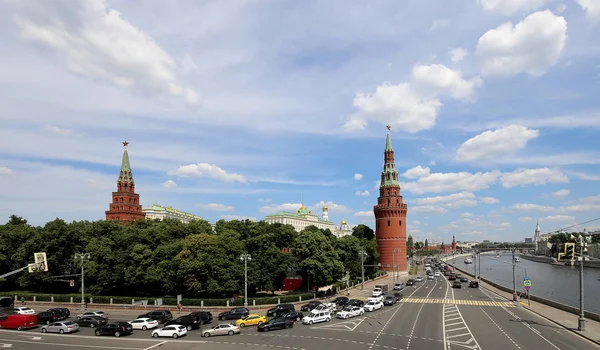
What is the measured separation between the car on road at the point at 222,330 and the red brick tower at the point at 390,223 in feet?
305

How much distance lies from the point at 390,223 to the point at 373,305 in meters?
77.9

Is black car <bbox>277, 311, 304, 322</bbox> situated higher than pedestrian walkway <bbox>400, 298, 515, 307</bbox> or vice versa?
black car <bbox>277, 311, 304, 322</bbox>

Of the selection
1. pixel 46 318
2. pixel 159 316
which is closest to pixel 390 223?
pixel 159 316

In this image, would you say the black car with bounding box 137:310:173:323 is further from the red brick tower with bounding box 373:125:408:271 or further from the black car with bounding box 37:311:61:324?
the red brick tower with bounding box 373:125:408:271

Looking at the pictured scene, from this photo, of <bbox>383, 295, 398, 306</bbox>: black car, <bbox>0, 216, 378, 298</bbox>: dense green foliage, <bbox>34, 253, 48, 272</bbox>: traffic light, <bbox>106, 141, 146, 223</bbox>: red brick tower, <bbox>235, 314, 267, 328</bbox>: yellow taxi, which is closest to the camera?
<bbox>34, 253, 48, 272</bbox>: traffic light

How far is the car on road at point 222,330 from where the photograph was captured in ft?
130

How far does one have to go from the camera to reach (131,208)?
139m

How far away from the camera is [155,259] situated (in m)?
62.6

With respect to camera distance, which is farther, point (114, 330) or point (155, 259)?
point (155, 259)

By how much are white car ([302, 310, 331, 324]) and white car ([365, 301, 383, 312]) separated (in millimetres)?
9055

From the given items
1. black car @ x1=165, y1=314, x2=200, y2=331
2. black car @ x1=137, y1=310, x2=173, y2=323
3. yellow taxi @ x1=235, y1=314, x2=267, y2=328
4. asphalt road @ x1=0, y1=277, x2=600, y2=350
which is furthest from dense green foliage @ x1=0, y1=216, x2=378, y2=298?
asphalt road @ x1=0, y1=277, x2=600, y2=350

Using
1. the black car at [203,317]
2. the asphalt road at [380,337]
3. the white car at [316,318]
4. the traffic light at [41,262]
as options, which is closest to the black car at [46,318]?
the asphalt road at [380,337]

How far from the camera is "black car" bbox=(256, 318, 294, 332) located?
4131cm

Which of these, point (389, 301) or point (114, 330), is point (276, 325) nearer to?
point (114, 330)
